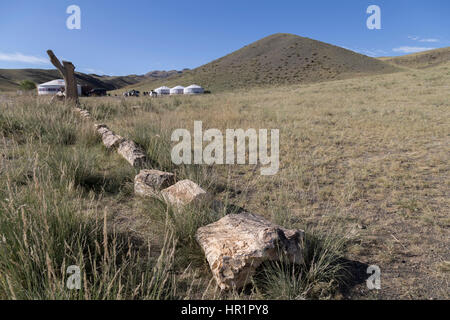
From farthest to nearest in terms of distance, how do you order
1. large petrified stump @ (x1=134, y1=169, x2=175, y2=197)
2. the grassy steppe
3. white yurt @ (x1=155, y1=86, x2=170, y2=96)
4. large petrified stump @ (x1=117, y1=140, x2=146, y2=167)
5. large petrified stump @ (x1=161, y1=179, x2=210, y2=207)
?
white yurt @ (x1=155, y1=86, x2=170, y2=96), large petrified stump @ (x1=117, y1=140, x2=146, y2=167), large petrified stump @ (x1=134, y1=169, x2=175, y2=197), large petrified stump @ (x1=161, y1=179, x2=210, y2=207), the grassy steppe

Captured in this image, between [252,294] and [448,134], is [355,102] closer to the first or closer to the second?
[448,134]

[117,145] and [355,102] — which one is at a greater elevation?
[355,102]

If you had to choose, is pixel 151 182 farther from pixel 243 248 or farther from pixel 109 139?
pixel 109 139

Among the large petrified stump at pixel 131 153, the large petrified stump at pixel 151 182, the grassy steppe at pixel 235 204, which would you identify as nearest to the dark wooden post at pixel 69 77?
the grassy steppe at pixel 235 204

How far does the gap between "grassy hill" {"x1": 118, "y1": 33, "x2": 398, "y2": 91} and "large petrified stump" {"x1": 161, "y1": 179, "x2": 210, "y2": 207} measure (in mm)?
42940

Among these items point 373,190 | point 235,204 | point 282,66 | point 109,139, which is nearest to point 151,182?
point 235,204

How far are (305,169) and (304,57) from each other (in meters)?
57.9

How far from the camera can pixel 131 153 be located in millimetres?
4156

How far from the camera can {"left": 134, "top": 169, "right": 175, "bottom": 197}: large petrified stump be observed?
297 cm

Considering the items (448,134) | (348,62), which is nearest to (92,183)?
(448,134)

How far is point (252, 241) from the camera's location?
186cm

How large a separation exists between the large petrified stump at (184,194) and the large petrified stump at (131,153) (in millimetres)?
1345

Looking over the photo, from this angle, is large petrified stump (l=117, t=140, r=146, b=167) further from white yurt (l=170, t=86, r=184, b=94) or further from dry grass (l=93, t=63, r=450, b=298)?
white yurt (l=170, t=86, r=184, b=94)

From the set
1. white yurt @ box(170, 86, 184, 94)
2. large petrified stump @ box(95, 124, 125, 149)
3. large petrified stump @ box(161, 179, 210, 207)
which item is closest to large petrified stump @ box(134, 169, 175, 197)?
large petrified stump @ box(161, 179, 210, 207)
